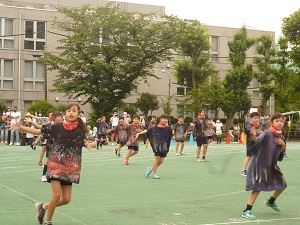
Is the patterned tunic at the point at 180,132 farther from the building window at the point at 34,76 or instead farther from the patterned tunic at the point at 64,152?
the building window at the point at 34,76

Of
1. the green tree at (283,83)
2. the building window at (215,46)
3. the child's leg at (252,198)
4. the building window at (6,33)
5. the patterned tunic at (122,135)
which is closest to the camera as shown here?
the child's leg at (252,198)

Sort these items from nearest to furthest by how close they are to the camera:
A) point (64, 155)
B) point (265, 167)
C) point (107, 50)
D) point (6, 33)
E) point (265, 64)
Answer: point (64, 155) → point (265, 167) → point (107, 50) → point (6, 33) → point (265, 64)

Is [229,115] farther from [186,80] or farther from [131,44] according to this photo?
[131,44]

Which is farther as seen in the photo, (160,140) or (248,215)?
(160,140)

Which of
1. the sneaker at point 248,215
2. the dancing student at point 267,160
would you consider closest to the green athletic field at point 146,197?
the sneaker at point 248,215

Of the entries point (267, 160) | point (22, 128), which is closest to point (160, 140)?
point (267, 160)

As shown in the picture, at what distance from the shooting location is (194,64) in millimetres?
54125

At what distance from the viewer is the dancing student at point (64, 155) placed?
26.2 feet

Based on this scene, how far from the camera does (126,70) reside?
150 ft

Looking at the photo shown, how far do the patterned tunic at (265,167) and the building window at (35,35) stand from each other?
150ft

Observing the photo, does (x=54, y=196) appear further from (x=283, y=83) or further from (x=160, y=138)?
(x=283, y=83)

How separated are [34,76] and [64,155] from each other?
1825 inches

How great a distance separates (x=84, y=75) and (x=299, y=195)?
118 feet

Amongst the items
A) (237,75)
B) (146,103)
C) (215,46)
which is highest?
(215,46)
